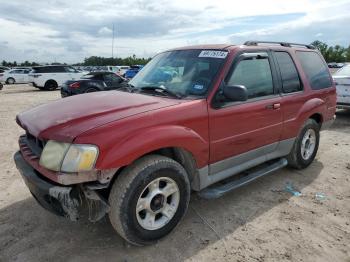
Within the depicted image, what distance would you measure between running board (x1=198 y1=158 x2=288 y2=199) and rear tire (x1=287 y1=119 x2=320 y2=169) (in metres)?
0.34

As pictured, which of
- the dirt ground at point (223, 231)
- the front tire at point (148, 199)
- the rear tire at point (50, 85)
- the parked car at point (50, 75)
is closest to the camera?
the front tire at point (148, 199)

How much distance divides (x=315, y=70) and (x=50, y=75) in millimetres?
20235

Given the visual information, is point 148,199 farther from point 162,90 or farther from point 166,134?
point 162,90

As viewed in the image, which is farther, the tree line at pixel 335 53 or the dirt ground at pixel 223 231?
the tree line at pixel 335 53

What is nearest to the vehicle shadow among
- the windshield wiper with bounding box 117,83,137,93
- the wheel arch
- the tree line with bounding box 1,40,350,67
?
the wheel arch

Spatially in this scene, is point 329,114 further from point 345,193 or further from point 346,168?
point 345,193

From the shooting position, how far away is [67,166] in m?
2.70

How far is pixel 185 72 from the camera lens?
3.88 metres

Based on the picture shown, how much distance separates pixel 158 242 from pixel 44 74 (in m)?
21.3

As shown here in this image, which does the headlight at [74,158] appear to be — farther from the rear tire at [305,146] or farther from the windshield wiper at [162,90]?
the rear tire at [305,146]

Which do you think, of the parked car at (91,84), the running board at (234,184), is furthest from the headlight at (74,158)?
the parked car at (91,84)

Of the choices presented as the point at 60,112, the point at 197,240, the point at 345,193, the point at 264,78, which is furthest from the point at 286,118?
the point at 60,112

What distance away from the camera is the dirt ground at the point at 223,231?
10.2 feet

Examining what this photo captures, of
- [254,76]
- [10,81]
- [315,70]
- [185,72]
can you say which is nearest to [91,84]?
[315,70]
